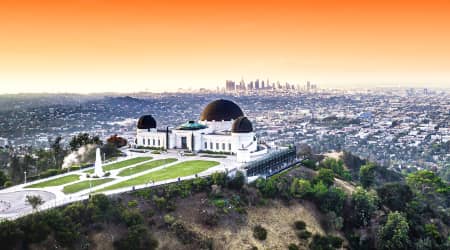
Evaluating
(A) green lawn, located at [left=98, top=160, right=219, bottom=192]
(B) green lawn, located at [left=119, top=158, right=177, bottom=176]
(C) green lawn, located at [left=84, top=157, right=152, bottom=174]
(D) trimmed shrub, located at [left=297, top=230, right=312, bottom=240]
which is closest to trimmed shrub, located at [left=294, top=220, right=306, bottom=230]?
(D) trimmed shrub, located at [left=297, top=230, right=312, bottom=240]

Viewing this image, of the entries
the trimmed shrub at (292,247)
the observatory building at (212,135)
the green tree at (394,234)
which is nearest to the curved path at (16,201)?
the trimmed shrub at (292,247)

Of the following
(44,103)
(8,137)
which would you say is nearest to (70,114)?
(44,103)

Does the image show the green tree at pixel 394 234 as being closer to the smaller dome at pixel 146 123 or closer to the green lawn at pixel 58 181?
the green lawn at pixel 58 181

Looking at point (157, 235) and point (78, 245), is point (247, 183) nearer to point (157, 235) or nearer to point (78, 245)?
point (157, 235)

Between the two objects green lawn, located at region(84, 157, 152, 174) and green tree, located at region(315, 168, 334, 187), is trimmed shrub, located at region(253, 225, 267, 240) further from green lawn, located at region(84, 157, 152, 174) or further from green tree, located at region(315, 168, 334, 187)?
green lawn, located at region(84, 157, 152, 174)

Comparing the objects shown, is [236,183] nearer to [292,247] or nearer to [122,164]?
[292,247]

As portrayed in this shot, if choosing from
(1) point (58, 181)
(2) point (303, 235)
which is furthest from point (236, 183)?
(1) point (58, 181)

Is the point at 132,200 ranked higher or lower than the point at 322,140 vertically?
higher
